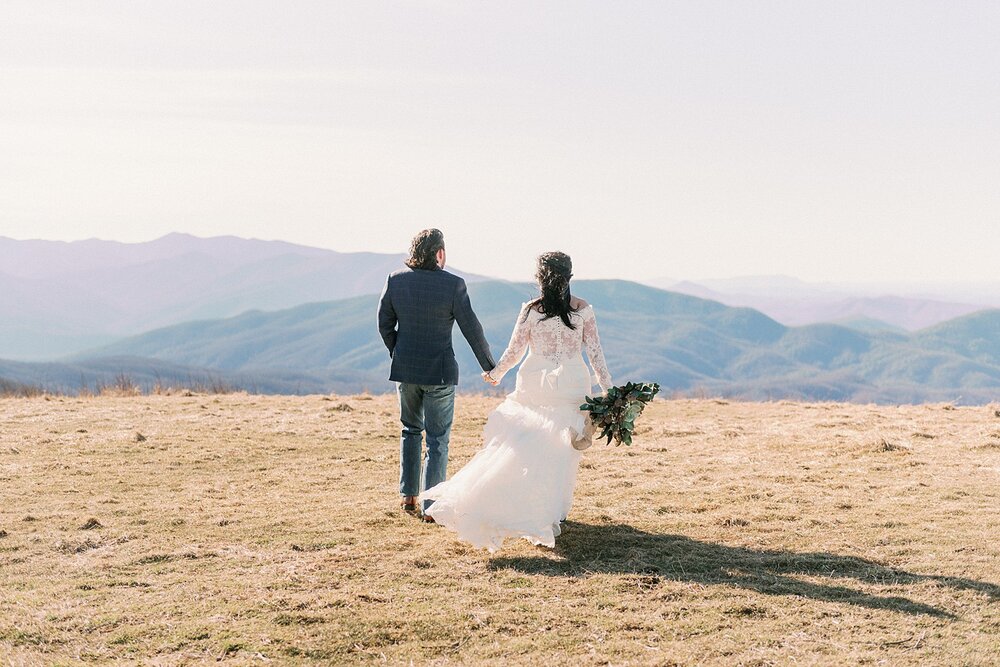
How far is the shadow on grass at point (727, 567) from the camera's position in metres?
7.11

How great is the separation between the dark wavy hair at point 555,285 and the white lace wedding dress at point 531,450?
70 mm

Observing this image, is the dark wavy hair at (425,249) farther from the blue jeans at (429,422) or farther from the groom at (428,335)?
the blue jeans at (429,422)

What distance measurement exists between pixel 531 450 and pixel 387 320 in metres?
2.26

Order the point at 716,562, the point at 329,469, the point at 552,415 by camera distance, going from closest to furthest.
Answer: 1. the point at 716,562
2. the point at 552,415
3. the point at 329,469

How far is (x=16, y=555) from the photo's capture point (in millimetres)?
8406

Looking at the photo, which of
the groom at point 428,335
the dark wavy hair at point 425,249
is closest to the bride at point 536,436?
the groom at point 428,335

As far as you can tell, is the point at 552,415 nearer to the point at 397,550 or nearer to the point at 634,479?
the point at 397,550

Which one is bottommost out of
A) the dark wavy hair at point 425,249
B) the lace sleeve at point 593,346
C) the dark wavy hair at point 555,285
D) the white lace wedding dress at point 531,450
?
the white lace wedding dress at point 531,450

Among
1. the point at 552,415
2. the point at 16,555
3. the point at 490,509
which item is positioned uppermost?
the point at 552,415

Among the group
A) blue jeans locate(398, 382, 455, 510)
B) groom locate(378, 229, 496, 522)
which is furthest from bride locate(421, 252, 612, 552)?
blue jeans locate(398, 382, 455, 510)

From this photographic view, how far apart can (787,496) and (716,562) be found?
335 centimetres

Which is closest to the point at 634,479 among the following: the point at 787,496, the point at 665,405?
the point at 787,496

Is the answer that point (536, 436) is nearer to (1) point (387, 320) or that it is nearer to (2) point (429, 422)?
(2) point (429, 422)

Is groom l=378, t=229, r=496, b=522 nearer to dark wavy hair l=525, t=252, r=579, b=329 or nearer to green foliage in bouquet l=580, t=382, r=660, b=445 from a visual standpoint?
dark wavy hair l=525, t=252, r=579, b=329
